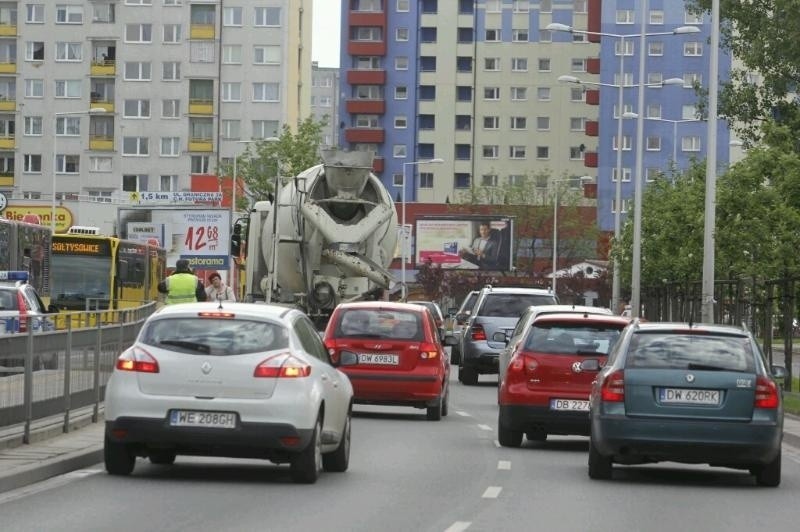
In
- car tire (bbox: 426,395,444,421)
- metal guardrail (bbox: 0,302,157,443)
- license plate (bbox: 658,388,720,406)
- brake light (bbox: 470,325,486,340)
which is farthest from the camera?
brake light (bbox: 470,325,486,340)

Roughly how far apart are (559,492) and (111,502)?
3.98m

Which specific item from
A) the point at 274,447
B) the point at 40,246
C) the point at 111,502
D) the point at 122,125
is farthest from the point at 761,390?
the point at 122,125

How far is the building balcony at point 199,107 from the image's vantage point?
440 ft

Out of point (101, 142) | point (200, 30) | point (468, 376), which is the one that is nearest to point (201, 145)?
point (101, 142)

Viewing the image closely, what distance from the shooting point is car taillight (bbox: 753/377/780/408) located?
17.5m

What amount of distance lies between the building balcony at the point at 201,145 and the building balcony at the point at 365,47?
1795cm

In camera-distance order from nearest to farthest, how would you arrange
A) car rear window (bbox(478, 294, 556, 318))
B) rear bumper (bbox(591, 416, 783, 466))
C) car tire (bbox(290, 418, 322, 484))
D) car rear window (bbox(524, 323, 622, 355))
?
car tire (bbox(290, 418, 322, 484)) → rear bumper (bbox(591, 416, 783, 466)) → car rear window (bbox(524, 323, 622, 355)) → car rear window (bbox(478, 294, 556, 318))

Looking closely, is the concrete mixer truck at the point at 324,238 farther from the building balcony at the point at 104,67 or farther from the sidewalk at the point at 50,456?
the building balcony at the point at 104,67

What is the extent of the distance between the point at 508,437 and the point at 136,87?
114862mm

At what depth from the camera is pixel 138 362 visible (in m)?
16.3

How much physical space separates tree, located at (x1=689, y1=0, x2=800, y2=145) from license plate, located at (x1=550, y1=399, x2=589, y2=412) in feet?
90.1

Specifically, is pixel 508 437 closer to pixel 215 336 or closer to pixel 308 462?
pixel 308 462

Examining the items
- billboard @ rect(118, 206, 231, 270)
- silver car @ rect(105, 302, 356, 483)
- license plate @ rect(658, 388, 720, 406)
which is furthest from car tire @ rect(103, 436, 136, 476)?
billboard @ rect(118, 206, 231, 270)

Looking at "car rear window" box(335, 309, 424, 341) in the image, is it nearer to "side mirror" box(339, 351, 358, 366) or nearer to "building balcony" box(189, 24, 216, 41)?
"side mirror" box(339, 351, 358, 366)
